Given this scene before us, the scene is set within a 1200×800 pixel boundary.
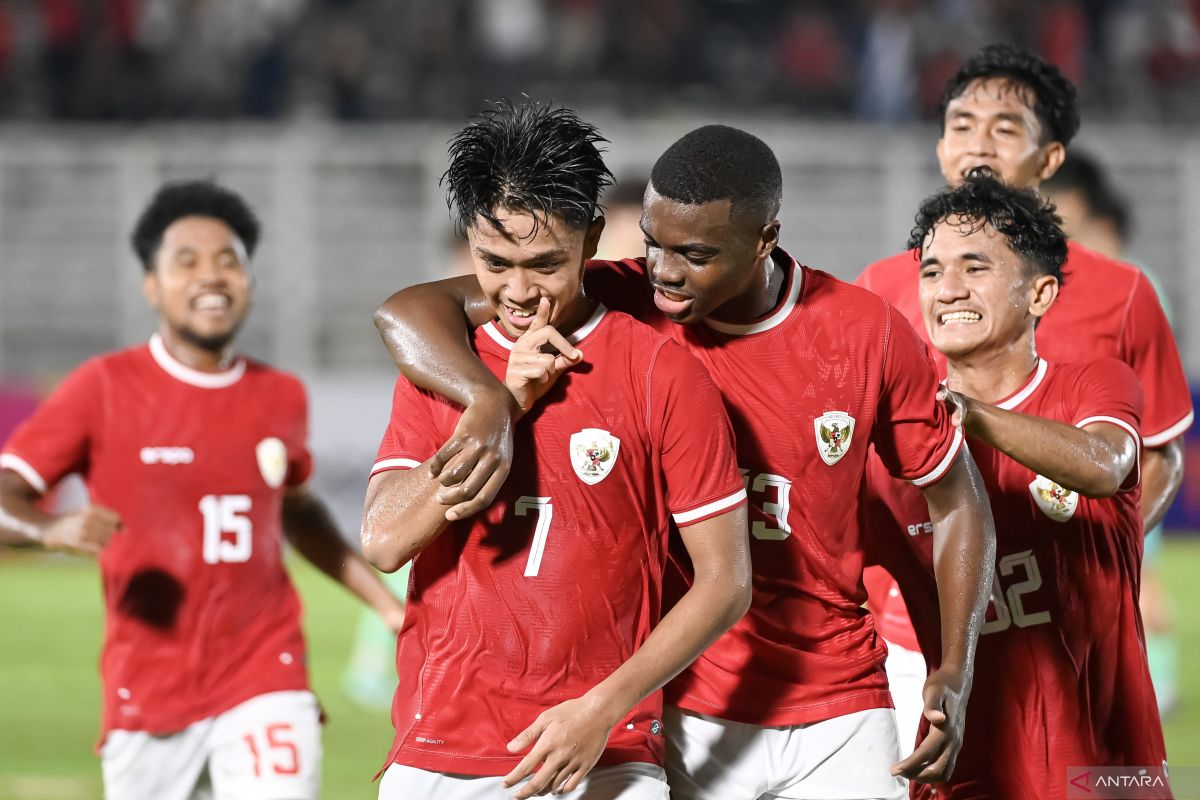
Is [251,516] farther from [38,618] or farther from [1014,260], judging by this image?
[38,618]

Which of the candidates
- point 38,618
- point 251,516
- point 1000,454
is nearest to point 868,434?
point 1000,454

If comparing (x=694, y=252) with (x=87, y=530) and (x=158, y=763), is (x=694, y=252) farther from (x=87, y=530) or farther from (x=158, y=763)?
(x=158, y=763)

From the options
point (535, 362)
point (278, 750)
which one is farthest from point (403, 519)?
point (278, 750)

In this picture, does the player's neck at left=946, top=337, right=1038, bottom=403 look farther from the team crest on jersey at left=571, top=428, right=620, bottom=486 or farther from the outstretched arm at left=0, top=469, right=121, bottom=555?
the outstretched arm at left=0, top=469, right=121, bottom=555

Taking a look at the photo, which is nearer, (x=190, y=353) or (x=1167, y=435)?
(x=1167, y=435)

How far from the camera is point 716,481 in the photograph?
3.15 meters

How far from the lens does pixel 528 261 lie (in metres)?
3.18

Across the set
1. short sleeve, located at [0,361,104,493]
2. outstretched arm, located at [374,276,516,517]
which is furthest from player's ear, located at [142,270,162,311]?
outstretched arm, located at [374,276,516,517]

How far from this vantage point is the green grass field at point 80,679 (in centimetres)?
782

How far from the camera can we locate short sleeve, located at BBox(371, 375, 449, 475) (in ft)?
10.6

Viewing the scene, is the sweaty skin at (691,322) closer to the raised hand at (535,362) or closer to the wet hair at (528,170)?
the raised hand at (535,362)

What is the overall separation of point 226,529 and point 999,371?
2.41 m

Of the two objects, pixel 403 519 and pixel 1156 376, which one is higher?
pixel 1156 376

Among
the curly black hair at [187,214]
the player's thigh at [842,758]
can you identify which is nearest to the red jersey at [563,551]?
the player's thigh at [842,758]
